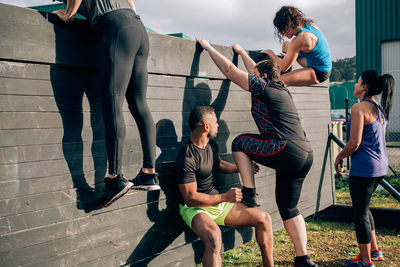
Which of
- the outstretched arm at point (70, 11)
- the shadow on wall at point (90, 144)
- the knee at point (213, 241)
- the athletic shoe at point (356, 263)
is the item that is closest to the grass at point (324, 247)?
the athletic shoe at point (356, 263)

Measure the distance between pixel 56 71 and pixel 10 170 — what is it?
0.75 meters

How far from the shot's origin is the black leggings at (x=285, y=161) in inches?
125

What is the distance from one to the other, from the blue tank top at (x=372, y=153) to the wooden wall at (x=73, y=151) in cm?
169

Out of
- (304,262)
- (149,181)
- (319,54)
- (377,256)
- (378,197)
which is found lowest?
(378,197)

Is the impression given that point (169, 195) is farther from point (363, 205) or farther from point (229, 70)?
point (363, 205)

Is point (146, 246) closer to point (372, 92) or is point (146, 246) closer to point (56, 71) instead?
point (56, 71)

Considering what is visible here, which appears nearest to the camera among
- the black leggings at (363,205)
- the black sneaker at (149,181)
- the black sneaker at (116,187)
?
the black sneaker at (116,187)

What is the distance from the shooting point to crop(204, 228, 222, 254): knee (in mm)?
2920

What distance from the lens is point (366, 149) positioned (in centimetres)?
368

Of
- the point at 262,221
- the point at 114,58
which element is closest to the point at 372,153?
the point at 262,221

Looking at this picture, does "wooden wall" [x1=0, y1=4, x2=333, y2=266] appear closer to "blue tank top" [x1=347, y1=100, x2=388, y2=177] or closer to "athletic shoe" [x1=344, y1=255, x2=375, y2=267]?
"athletic shoe" [x1=344, y1=255, x2=375, y2=267]

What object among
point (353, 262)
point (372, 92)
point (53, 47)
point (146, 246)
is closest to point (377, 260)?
point (353, 262)

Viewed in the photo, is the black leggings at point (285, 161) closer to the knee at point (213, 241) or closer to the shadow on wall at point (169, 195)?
the shadow on wall at point (169, 195)

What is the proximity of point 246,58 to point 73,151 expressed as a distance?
6.89ft
